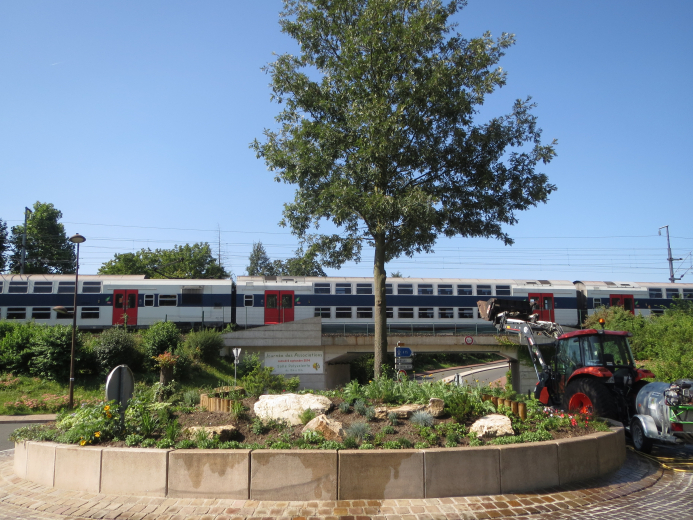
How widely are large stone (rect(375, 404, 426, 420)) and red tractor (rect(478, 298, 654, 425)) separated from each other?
12.0 ft

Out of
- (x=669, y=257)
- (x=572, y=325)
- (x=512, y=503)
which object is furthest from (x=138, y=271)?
(x=669, y=257)

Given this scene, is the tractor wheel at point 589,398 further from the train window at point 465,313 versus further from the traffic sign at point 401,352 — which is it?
the train window at point 465,313

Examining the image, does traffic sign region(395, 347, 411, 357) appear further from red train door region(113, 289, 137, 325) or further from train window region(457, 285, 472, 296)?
red train door region(113, 289, 137, 325)

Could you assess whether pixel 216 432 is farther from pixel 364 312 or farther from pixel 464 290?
pixel 464 290

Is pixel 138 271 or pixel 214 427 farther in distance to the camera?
pixel 138 271

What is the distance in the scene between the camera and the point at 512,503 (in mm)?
6641

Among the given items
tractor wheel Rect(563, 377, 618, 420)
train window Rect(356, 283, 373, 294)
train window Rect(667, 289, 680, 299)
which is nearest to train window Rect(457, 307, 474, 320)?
train window Rect(356, 283, 373, 294)

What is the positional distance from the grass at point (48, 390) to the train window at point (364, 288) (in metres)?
10.1

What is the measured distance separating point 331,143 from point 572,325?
28017 mm

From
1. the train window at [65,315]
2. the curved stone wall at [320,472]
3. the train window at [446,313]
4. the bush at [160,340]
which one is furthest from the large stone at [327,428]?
the train window at [65,315]

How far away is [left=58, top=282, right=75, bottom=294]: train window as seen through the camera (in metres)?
30.9

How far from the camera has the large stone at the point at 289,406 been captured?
874 cm

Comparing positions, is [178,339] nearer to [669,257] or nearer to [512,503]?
[512,503]

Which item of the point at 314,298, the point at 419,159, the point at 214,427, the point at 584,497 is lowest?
the point at 584,497
